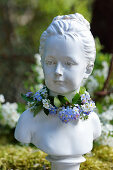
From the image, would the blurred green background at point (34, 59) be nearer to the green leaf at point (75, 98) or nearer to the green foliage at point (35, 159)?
the green foliage at point (35, 159)

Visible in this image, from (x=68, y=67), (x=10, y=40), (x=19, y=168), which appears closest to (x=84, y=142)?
(x=68, y=67)

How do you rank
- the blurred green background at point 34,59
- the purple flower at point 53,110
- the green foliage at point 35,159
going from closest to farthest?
1. the purple flower at point 53,110
2. the green foliage at point 35,159
3. the blurred green background at point 34,59

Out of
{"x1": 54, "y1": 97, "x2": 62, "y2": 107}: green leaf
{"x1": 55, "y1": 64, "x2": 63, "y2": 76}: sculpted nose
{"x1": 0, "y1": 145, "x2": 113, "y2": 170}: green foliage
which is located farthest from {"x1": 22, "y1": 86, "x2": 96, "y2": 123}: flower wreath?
{"x1": 0, "y1": 145, "x2": 113, "y2": 170}: green foliage

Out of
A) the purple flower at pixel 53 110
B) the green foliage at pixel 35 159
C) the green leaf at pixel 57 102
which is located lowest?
the green foliage at pixel 35 159

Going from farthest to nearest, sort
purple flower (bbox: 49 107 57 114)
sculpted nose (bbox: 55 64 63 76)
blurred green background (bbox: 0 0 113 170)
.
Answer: blurred green background (bbox: 0 0 113 170) → purple flower (bbox: 49 107 57 114) → sculpted nose (bbox: 55 64 63 76)

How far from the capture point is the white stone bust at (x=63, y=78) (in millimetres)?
1373

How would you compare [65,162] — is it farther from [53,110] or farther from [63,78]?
[63,78]

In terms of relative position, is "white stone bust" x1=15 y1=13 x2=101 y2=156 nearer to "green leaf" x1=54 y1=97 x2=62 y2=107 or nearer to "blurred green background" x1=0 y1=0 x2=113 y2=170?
"green leaf" x1=54 y1=97 x2=62 y2=107

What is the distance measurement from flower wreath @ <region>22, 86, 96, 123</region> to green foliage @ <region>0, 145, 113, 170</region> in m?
0.57

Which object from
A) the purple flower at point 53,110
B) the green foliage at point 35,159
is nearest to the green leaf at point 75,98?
the purple flower at point 53,110

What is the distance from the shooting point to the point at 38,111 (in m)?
1.52

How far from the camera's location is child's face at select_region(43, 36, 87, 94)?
1363 millimetres

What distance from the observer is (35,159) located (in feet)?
6.65

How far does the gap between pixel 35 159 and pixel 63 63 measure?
36.5 inches
